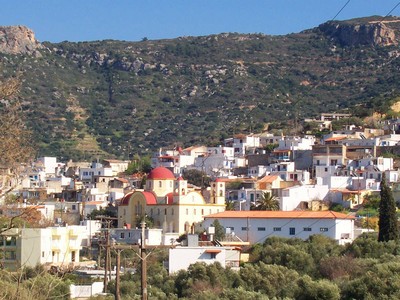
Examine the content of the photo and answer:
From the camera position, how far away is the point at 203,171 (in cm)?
9500

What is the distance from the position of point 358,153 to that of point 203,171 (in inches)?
472

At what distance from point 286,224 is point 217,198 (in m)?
11.2

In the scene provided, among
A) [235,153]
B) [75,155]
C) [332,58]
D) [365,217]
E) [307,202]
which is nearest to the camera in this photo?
[365,217]

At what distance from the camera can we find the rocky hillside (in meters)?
154

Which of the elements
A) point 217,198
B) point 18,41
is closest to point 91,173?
point 217,198

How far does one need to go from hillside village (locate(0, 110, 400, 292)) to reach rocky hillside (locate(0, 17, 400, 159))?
4345 cm

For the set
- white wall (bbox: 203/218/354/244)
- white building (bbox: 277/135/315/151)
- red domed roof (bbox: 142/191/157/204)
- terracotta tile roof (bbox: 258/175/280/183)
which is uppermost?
A: white building (bbox: 277/135/315/151)

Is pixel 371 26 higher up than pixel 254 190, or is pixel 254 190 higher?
pixel 371 26

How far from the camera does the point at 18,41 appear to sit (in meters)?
180

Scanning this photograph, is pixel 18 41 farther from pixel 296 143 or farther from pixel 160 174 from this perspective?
pixel 160 174

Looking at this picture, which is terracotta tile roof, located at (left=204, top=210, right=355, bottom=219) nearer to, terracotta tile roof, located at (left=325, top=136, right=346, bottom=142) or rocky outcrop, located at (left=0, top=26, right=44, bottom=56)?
terracotta tile roof, located at (left=325, top=136, right=346, bottom=142)

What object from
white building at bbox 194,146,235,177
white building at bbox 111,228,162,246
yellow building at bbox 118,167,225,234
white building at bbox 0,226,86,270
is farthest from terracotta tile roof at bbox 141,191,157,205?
white building at bbox 194,146,235,177

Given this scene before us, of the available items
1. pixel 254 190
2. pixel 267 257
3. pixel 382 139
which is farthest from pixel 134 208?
pixel 382 139

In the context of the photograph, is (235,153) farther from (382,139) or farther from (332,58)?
(332,58)
